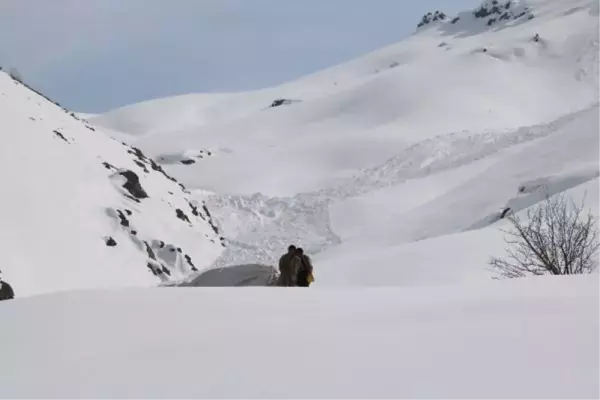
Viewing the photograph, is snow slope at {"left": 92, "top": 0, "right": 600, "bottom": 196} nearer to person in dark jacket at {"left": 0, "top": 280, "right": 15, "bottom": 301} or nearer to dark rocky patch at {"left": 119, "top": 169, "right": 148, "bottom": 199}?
dark rocky patch at {"left": 119, "top": 169, "right": 148, "bottom": 199}

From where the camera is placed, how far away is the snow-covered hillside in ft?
85.7

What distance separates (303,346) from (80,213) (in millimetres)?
27184

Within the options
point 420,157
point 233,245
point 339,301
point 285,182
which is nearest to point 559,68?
point 420,157

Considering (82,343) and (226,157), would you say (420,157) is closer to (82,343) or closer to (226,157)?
(226,157)

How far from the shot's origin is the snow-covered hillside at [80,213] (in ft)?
85.7

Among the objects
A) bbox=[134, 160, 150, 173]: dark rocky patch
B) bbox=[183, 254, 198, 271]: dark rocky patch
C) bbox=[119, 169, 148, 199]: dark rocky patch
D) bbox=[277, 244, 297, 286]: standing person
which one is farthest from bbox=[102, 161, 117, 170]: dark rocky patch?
bbox=[277, 244, 297, 286]: standing person

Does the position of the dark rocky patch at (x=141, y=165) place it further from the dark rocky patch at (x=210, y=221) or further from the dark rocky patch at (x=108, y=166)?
the dark rocky patch at (x=210, y=221)

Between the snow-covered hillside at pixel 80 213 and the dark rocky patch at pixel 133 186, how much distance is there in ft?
0.24

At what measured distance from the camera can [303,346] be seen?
4.91m

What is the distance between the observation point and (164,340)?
17.3 ft

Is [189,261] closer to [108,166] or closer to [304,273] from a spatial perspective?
[108,166]

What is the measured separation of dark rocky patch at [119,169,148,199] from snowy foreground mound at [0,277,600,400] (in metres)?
27.7

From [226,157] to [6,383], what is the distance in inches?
2212

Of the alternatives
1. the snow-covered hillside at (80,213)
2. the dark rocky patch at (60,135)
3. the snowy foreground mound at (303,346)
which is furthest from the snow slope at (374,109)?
the snowy foreground mound at (303,346)
